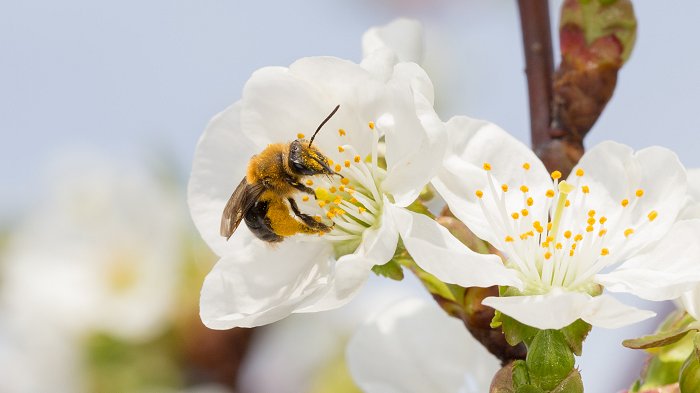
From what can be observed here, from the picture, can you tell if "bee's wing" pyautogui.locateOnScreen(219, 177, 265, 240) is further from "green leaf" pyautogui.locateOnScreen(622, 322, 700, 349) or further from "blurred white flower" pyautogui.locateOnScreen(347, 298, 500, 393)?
"green leaf" pyautogui.locateOnScreen(622, 322, 700, 349)

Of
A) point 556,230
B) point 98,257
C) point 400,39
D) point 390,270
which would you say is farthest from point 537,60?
point 98,257

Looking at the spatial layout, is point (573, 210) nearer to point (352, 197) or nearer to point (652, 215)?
point (652, 215)

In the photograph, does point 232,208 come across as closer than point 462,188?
No

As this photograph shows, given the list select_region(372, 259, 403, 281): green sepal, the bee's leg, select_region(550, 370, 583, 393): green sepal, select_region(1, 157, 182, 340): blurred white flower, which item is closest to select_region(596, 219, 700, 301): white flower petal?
select_region(550, 370, 583, 393): green sepal

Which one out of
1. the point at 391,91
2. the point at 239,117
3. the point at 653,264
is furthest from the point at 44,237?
the point at 653,264

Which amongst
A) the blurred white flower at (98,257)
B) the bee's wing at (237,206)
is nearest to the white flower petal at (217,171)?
the bee's wing at (237,206)

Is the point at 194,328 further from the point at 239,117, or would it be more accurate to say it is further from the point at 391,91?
Answer: the point at 391,91
